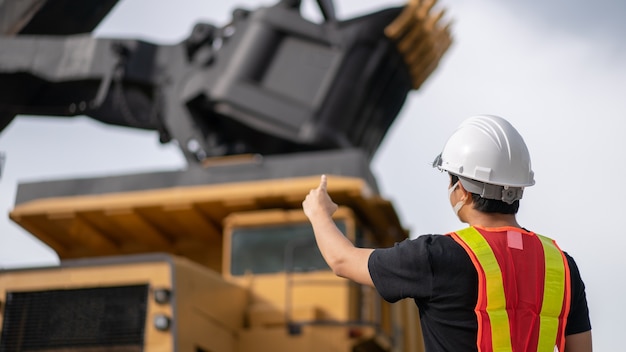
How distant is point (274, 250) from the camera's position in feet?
26.9

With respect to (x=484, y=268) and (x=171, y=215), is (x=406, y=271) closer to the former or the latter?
(x=484, y=268)

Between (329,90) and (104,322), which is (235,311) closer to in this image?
(104,322)

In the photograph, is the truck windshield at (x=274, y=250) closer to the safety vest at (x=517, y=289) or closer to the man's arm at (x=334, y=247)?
the man's arm at (x=334, y=247)

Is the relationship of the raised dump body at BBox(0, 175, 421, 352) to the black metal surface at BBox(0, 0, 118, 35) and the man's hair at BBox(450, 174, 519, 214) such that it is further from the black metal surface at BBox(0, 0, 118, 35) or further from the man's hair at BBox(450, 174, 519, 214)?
the man's hair at BBox(450, 174, 519, 214)

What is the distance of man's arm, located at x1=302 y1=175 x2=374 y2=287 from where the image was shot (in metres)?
2.24

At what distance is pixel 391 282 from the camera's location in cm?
216

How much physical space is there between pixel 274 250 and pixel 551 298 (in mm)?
6102

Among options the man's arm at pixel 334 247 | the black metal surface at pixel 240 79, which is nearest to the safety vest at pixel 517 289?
the man's arm at pixel 334 247

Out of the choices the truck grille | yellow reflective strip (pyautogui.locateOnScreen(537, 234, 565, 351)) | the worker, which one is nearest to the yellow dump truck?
the truck grille

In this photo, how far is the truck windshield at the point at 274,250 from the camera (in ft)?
26.3

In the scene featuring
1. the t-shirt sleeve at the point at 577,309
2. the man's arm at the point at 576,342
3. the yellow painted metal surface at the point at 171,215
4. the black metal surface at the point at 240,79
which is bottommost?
the man's arm at the point at 576,342

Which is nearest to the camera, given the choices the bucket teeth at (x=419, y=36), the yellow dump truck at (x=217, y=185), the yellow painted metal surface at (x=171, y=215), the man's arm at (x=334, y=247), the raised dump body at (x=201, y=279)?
the man's arm at (x=334, y=247)

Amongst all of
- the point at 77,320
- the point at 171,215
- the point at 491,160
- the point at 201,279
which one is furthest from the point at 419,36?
the point at 491,160

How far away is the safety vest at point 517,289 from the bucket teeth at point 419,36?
7944mm
